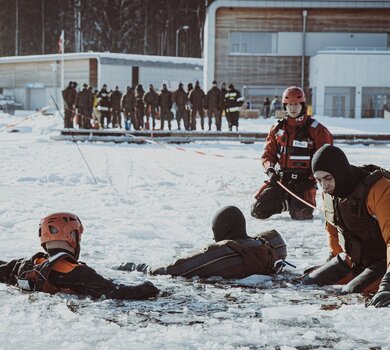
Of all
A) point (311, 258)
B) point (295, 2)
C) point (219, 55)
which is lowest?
point (311, 258)

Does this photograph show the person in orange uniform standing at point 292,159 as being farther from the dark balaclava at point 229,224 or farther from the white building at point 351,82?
the white building at point 351,82

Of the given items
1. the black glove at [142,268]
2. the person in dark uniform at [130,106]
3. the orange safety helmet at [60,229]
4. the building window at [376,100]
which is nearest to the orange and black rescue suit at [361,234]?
the black glove at [142,268]

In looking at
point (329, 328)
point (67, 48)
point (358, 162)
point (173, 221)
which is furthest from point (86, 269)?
point (67, 48)

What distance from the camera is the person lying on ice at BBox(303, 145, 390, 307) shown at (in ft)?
14.9

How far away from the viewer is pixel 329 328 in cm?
392

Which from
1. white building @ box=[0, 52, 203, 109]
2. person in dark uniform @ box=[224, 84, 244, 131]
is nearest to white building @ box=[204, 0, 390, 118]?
white building @ box=[0, 52, 203, 109]

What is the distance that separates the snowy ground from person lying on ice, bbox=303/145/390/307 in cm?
16

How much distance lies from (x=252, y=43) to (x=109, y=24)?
114 feet

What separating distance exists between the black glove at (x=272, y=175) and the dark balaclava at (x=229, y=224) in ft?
9.76

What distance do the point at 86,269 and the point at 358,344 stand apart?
1.79 metres

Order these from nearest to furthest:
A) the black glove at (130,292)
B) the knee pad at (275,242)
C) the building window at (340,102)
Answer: the black glove at (130,292), the knee pad at (275,242), the building window at (340,102)

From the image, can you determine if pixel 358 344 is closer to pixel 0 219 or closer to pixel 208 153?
pixel 0 219

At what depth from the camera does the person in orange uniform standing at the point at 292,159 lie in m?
8.30

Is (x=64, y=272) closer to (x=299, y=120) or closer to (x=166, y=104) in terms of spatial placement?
(x=299, y=120)
